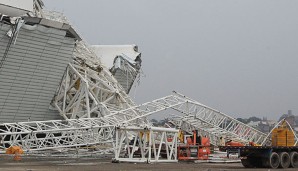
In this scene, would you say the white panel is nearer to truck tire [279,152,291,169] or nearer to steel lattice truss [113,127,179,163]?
steel lattice truss [113,127,179,163]

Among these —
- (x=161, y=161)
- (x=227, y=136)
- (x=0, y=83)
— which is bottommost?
(x=161, y=161)

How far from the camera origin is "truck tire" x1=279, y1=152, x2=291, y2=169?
3538 cm

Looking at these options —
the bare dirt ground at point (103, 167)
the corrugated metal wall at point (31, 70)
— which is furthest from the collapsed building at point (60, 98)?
the bare dirt ground at point (103, 167)

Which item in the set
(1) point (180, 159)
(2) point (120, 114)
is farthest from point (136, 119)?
(1) point (180, 159)

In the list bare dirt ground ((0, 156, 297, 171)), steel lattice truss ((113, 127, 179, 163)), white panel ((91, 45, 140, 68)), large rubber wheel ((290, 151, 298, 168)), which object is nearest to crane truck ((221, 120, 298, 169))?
large rubber wheel ((290, 151, 298, 168))

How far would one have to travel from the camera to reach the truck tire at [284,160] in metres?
35.4

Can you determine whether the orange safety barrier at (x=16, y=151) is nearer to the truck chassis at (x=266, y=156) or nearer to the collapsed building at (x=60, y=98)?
the collapsed building at (x=60, y=98)

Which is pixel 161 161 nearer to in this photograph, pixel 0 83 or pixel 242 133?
pixel 0 83

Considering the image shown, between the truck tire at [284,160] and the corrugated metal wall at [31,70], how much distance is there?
Answer: 99.0ft

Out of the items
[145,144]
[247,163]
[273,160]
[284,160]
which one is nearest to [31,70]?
[145,144]

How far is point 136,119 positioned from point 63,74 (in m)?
12.3

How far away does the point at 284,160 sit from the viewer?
35750mm

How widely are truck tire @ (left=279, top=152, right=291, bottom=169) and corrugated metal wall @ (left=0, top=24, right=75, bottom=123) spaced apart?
99.0 feet

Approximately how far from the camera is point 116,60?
252 feet
